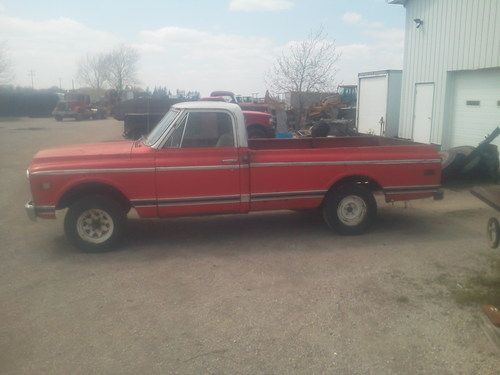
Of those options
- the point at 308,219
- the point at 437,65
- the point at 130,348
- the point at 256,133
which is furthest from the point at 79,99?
the point at 130,348

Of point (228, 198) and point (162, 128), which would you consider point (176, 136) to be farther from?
point (228, 198)

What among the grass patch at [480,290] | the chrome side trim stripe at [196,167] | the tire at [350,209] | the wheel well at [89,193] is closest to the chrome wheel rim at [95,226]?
the wheel well at [89,193]

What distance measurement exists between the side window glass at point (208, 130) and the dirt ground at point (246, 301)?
1408 mm

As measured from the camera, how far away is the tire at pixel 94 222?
6047 mm

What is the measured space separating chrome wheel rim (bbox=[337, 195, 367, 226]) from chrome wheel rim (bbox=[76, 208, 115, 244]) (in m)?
3.20

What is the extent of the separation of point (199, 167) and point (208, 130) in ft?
1.82

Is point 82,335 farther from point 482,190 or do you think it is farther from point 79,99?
point 79,99

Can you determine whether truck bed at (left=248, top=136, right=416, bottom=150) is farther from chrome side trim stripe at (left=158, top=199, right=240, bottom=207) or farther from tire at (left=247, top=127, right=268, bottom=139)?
tire at (left=247, top=127, right=268, bottom=139)

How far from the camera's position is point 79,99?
1777 inches

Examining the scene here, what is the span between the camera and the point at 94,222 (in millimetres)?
6160

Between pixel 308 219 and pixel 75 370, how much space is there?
4.87 meters

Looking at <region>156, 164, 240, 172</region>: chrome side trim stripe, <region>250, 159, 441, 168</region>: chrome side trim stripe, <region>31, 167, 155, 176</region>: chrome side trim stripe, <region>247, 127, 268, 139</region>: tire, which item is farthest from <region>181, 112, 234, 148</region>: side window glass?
<region>247, 127, 268, 139</region>: tire

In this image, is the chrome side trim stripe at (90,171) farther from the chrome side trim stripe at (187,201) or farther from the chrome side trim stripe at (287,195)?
the chrome side trim stripe at (287,195)

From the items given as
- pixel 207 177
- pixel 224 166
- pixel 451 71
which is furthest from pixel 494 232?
pixel 451 71
